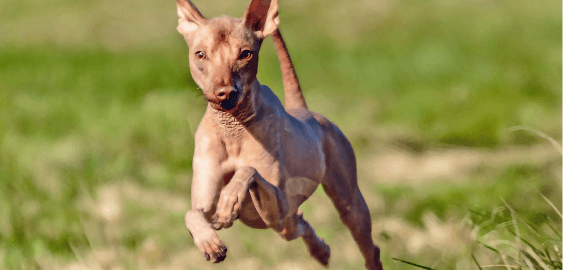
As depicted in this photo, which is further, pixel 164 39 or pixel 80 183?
pixel 164 39

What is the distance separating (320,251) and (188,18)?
1826 mm

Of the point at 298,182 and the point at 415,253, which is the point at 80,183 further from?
the point at 298,182

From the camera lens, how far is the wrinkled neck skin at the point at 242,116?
11.9ft

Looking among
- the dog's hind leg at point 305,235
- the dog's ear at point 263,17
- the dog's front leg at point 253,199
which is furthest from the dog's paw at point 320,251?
the dog's ear at point 263,17

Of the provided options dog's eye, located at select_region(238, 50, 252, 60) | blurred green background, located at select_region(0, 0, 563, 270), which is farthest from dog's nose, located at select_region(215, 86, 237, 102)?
blurred green background, located at select_region(0, 0, 563, 270)

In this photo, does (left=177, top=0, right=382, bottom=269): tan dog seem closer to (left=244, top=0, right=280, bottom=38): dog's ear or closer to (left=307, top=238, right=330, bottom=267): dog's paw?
(left=244, top=0, right=280, bottom=38): dog's ear

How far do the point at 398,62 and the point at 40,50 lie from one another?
6.77 m

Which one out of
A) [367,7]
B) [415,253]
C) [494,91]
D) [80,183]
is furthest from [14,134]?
[367,7]

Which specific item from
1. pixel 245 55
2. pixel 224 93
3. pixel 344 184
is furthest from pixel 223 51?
pixel 344 184

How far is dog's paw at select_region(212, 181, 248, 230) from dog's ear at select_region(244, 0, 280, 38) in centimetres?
66

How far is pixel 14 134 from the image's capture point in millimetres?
10859

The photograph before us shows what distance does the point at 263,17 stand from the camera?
11.7ft

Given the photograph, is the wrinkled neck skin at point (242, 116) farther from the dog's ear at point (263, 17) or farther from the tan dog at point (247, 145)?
the dog's ear at point (263, 17)

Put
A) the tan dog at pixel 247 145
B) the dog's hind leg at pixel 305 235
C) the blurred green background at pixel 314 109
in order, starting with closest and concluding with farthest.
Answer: the tan dog at pixel 247 145 → the dog's hind leg at pixel 305 235 → the blurred green background at pixel 314 109
